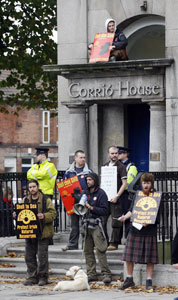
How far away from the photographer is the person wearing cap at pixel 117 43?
62.2ft

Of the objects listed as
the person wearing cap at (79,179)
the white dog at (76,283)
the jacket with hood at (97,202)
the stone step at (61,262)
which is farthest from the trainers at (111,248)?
the white dog at (76,283)

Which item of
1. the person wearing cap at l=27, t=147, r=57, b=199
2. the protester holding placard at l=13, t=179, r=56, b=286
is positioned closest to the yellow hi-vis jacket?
the person wearing cap at l=27, t=147, r=57, b=199

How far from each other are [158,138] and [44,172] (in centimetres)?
260

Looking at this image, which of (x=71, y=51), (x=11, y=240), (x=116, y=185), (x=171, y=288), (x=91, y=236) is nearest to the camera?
(x=171, y=288)

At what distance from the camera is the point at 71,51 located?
20.0 meters

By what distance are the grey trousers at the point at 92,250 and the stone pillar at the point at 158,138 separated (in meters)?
3.61

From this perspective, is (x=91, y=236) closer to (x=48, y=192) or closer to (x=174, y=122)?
(x=48, y=192)

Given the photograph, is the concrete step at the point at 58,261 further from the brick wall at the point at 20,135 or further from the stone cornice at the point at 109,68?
the brick wall at the point at 20,135

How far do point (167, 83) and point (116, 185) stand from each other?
290cm

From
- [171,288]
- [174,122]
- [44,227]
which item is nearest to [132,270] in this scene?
[171,288]

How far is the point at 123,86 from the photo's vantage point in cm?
1878

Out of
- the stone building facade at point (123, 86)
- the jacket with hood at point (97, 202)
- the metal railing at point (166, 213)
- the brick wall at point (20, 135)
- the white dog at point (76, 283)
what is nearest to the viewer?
the white dog at point (76, 283)

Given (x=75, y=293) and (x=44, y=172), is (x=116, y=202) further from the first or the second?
(x=75, y=293)

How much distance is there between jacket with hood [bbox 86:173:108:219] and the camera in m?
15.1
